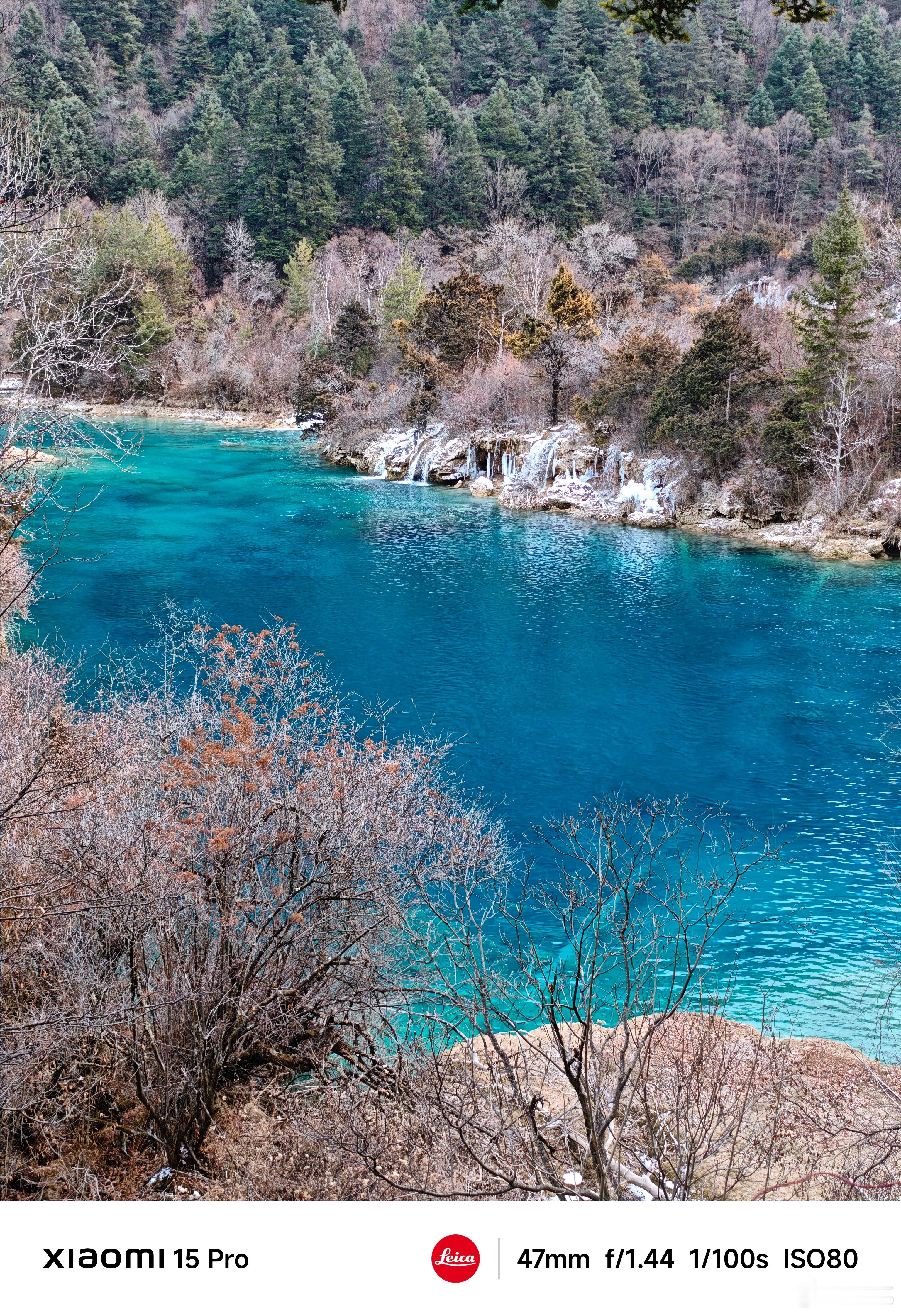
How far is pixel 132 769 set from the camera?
12.2 meters

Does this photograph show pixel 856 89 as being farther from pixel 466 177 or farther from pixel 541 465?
pixel 541 465

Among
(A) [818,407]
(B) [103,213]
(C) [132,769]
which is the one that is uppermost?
(B) [103,213]

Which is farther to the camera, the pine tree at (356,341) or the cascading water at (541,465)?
the pine tree at (356,341)

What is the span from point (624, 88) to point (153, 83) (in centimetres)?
3814

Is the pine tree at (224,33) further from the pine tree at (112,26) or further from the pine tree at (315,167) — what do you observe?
the pine tree at (315,167)

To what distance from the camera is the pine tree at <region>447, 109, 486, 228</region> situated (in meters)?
65.8

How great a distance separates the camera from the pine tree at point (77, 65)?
68875 mm

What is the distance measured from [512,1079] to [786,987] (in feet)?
26.3

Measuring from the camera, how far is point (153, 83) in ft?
258

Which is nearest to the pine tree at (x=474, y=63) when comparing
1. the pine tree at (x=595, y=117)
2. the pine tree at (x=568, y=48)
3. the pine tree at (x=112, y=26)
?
the pine tree at (x=568, y=48)
